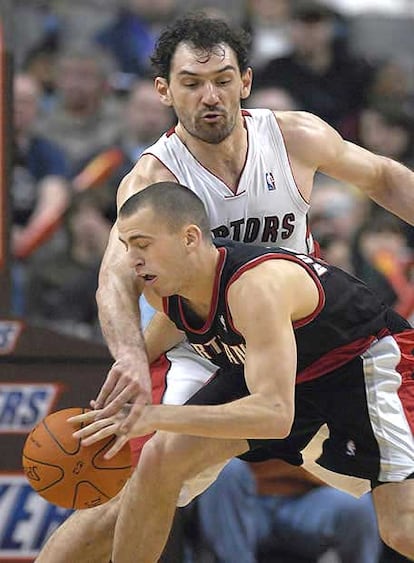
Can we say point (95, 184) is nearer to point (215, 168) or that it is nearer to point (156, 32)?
point (156, 32)

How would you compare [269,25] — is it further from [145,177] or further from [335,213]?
[145,177]

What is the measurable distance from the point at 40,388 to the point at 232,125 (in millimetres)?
1967

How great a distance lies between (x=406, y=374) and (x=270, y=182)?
910mm

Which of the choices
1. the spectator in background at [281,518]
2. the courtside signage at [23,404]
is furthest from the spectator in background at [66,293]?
the spectator in background at [281,518]

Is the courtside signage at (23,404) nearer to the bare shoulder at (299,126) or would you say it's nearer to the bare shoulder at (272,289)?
the bare shoulder at (299,126)

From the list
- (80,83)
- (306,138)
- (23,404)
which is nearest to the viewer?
(306,138)

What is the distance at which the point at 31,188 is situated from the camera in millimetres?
7938

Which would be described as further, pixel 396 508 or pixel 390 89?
pixel 390 89

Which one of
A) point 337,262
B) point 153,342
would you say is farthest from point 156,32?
point 153,342

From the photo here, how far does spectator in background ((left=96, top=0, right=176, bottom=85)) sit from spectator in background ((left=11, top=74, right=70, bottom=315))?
902 mm

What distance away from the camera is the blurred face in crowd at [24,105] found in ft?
25.9

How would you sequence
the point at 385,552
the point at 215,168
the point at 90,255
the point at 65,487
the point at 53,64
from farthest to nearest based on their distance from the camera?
the point at 53,64
the point at 90,255
the point at 385,552
the point at 215,168
the point at 65,487

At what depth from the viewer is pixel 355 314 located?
15.8 feet

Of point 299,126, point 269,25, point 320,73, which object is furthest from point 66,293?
point 269,25
